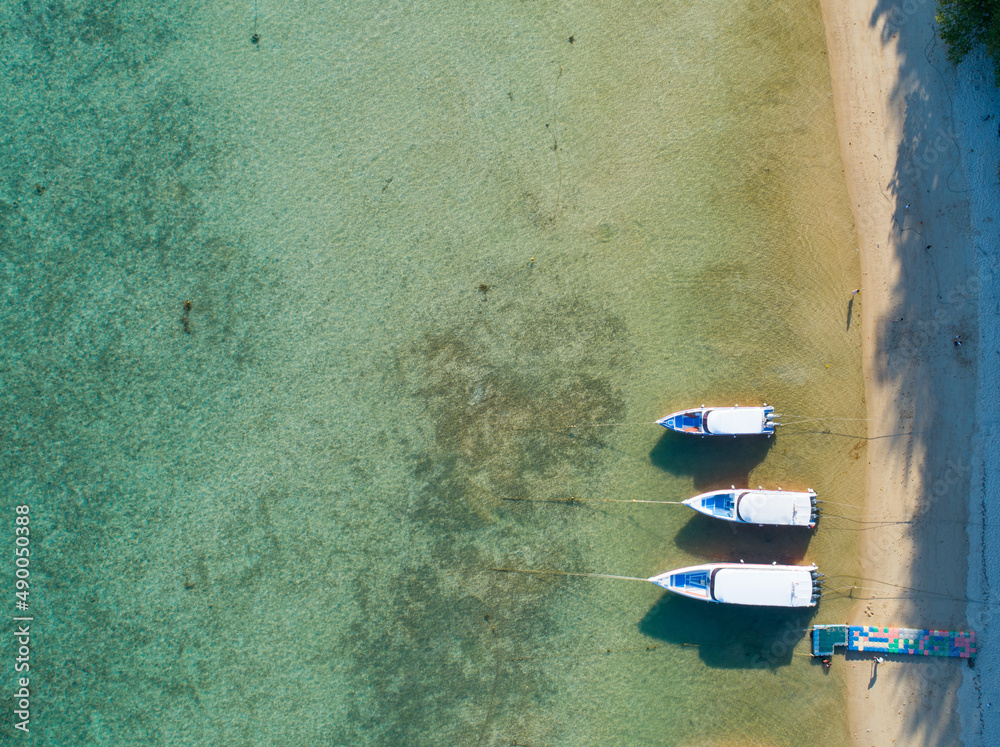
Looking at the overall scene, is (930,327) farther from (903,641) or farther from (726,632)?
(726,632)

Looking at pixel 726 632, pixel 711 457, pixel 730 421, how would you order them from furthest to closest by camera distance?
1. pixel 711 457
2. pixel 726 632
3. pixel 730 421

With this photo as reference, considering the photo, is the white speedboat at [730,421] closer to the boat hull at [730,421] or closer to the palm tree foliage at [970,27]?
the boat hull at [730,421]

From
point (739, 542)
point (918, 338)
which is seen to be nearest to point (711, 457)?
point (739, 542)

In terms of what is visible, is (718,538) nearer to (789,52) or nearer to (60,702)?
(789,52)

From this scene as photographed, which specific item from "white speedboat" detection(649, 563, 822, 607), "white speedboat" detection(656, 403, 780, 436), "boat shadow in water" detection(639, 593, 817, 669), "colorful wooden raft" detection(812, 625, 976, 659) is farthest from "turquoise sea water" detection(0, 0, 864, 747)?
"white speedboat" detection(649, 563, 822, 607)

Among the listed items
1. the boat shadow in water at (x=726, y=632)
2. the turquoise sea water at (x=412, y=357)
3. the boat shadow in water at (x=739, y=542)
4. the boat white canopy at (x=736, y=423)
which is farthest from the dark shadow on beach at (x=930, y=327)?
the boat white canopy at (x=736, y=423)

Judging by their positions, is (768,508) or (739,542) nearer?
(768,508)
